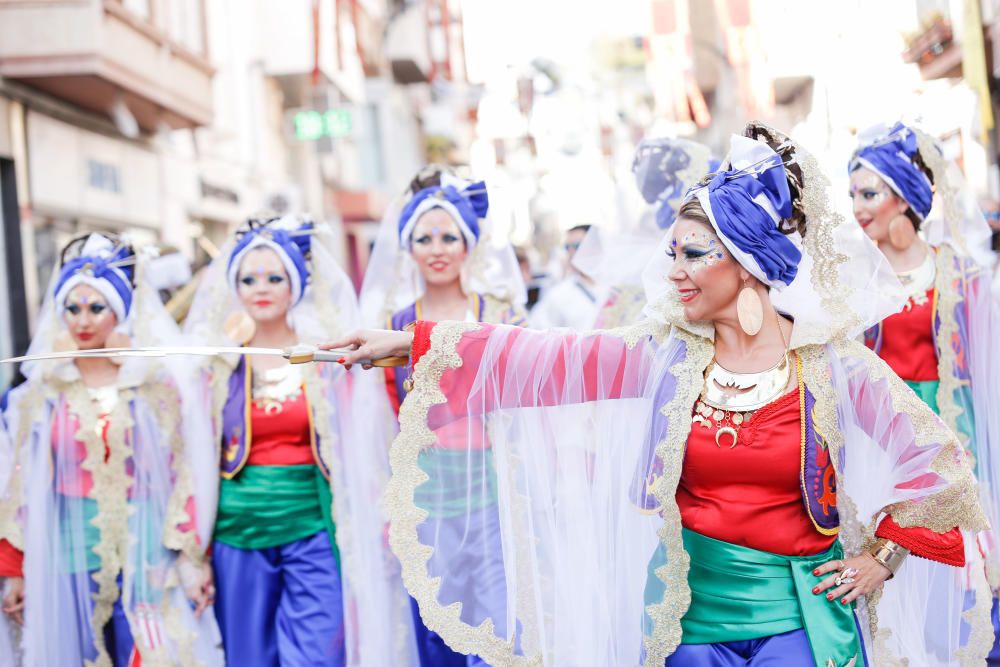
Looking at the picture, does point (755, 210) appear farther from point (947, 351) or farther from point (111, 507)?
point (111, 507)

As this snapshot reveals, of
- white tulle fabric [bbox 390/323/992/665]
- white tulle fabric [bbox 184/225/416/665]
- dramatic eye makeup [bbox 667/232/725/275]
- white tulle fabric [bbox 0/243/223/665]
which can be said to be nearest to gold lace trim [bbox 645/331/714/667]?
white tulle fabric [bbox 390/323/992/665]

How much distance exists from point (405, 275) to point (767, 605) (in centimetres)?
271

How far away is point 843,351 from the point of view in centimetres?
316

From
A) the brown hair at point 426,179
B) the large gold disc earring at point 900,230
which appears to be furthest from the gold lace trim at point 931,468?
the brown hair at point 426,179

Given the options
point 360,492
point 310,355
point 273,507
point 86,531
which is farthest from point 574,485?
point 86,531

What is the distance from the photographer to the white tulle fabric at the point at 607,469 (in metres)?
3.15

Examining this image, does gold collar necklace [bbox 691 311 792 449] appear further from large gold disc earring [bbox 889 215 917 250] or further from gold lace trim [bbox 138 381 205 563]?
gold lace trim [bbox 138 381 205 563]

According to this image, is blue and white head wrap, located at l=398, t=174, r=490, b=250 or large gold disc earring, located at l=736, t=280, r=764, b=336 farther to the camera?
blue and white head wrap, located at l=398, t=174, r=490, b=250

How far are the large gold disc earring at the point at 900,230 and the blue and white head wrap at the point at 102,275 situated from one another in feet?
10.7

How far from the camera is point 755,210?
3088 millimetres

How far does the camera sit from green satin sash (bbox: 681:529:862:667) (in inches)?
121

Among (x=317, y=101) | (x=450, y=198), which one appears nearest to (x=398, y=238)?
(x=450, y=198)

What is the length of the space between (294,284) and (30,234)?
788 cm

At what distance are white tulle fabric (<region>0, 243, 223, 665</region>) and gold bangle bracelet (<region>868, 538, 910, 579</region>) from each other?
273 cm
